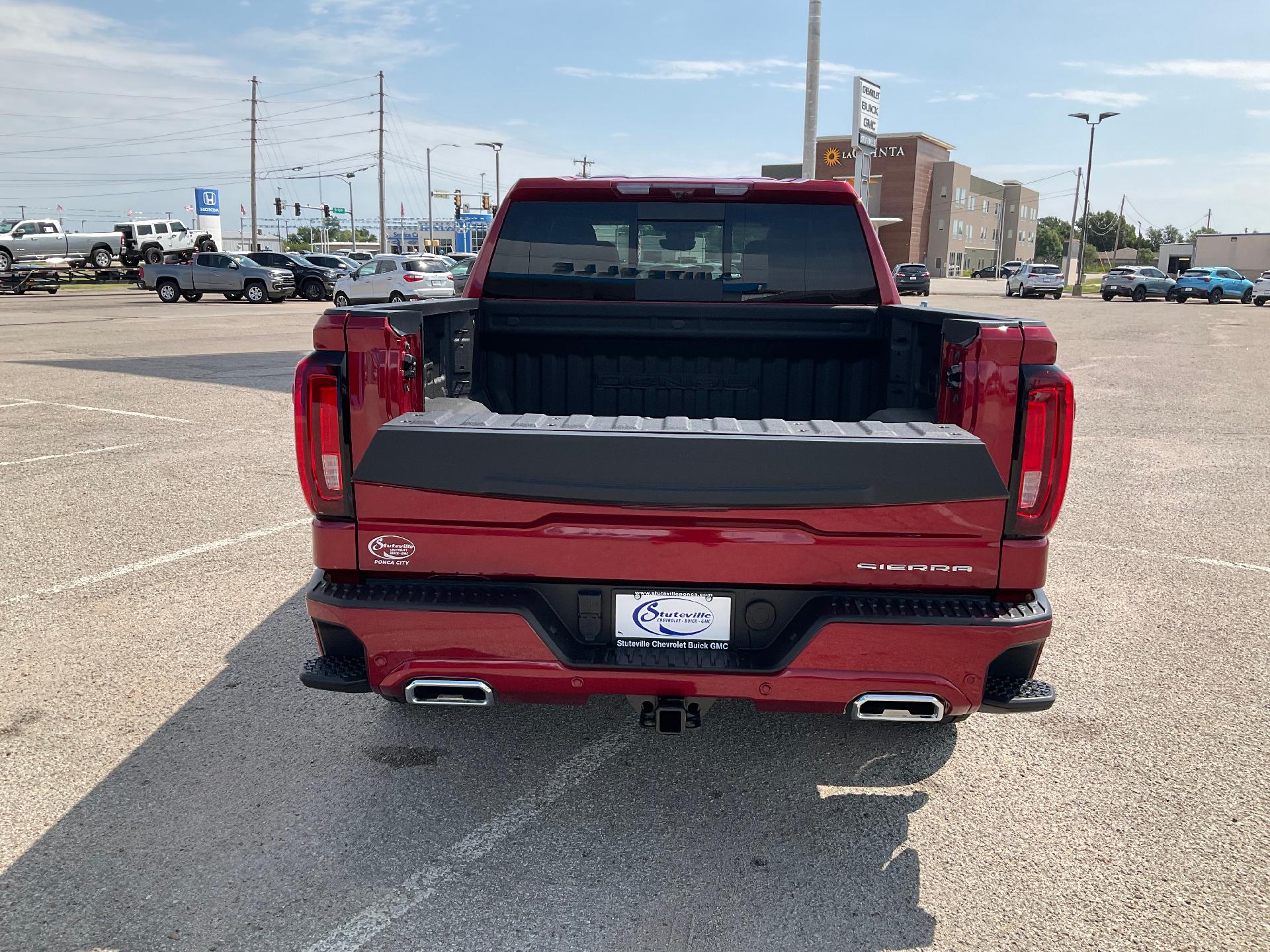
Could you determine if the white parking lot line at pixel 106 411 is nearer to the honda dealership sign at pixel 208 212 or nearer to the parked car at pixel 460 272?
the parked car at pixel 460 272

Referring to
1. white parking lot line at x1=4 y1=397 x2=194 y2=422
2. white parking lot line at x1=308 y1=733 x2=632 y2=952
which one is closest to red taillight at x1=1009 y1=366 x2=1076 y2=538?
white parking lot line at x1=308 y1=733 x2=632 y2=952

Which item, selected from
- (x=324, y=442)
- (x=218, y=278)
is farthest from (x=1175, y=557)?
(x=218, y=278)

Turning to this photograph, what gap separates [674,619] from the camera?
111 inches

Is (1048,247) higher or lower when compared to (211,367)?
higher

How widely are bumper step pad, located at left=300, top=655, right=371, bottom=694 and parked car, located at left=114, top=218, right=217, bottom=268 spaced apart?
1865 inches

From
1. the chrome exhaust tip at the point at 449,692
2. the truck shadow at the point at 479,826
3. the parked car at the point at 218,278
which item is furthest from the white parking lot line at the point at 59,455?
the parked car at the point at 218,278

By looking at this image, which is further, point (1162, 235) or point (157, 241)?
point (1162, 235)

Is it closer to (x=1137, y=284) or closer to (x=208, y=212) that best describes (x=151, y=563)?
(x=1137, y=284)

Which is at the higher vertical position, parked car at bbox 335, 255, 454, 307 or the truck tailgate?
parked car at bbox 335, 255, 454, 307

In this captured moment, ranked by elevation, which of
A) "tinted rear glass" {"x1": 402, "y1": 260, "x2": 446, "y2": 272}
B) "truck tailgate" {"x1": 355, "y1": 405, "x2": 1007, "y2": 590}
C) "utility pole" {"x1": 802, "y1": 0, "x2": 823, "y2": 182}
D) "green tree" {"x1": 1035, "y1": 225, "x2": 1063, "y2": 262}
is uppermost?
"green tree" {"x1": 1035, "y1": 225, "x2": 1063, "y2": 262}

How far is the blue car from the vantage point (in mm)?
49188

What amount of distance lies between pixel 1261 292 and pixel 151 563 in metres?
53.7

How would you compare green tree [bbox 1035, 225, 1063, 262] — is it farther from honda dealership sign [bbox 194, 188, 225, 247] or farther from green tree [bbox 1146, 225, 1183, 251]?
honda dealership sign [bbox 194, 188, 225, 247]

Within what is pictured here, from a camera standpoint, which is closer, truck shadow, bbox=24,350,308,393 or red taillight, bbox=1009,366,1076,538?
red taillight, bbox=1009,366,1076,538
